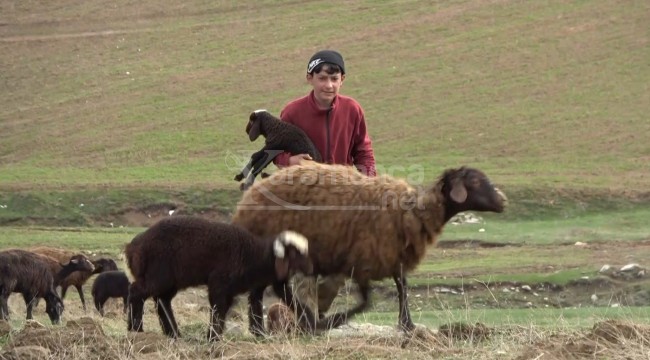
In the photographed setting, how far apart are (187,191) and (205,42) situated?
2239cm

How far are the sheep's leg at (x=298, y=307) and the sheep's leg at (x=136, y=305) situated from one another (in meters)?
1.11

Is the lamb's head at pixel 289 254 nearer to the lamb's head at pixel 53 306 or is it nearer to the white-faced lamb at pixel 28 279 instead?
the lamb's head at pixel 53 306

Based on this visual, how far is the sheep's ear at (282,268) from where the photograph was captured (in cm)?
1020

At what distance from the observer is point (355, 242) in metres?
10.7

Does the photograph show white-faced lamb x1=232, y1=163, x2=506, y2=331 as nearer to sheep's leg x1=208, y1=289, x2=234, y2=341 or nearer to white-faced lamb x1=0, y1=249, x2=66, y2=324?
sheep's leg x1=208, y1=289, x2=234, y2=341

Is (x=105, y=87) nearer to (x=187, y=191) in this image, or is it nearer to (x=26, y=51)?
(x=26, y=51)

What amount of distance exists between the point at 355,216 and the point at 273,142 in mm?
1235

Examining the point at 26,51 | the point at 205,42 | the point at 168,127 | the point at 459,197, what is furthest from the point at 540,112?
the point at 459,197

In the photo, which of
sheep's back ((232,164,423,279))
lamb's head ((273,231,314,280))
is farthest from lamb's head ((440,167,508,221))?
lamb's head ((273,231,314,280))

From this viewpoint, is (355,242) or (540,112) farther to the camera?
(540,112)

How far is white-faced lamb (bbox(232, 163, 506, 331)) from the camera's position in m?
10.7

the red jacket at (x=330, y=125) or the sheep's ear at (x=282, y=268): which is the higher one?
the red jacket at (x=330, y=125)

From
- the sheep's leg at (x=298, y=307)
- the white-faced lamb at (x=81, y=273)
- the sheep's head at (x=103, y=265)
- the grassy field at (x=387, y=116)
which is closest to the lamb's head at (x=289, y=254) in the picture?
the sheep's leg at (x=298, y=307)

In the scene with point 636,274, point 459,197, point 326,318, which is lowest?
point 636,274
